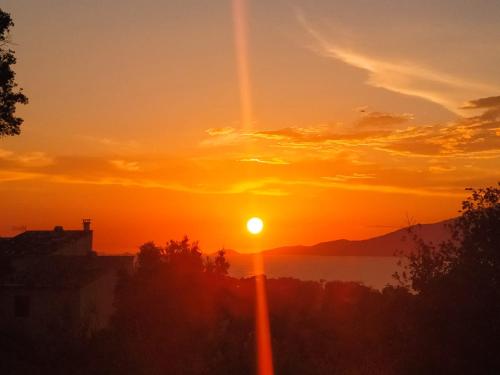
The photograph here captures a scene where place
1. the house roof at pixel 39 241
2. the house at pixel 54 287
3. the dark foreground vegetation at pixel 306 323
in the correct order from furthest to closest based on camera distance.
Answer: the house roof at pixel 39 241
the house at pixel 54 287
the dark foreground vegetation at pixel 306 323

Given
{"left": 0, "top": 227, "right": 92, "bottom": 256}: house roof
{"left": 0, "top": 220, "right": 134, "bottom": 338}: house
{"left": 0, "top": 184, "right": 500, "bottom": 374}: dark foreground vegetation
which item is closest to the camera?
{"left": 0, "top": 184, "right": 500, "bottom": 374}: dark foreground vegetation

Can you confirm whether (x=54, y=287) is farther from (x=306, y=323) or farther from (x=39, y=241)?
(x=306, y=323)

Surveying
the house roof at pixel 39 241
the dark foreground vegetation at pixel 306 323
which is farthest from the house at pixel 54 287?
the dark foreground vegetation at pixel 306 323

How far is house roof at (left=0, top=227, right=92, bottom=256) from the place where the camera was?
174ft

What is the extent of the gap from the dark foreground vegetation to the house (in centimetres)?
151

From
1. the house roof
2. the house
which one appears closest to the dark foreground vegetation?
the house

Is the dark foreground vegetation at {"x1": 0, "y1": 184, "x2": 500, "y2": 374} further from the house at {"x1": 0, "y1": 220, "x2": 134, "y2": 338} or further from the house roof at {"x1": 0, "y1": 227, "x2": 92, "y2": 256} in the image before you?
the house roof at {"x1": 0, "y1": 227, "x2": 92, "y2": 256}

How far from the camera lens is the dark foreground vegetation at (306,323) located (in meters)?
19.7

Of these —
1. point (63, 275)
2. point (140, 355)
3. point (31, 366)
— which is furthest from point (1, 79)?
point (63, 275)

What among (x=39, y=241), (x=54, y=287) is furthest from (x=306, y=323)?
(x=39, y=241)

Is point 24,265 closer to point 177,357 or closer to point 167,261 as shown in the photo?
point 167,261

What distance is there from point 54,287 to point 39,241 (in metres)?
10.6

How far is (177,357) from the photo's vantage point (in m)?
27.9

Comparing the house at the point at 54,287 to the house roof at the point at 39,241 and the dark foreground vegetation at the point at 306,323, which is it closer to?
the house roof at the point at 39,241
